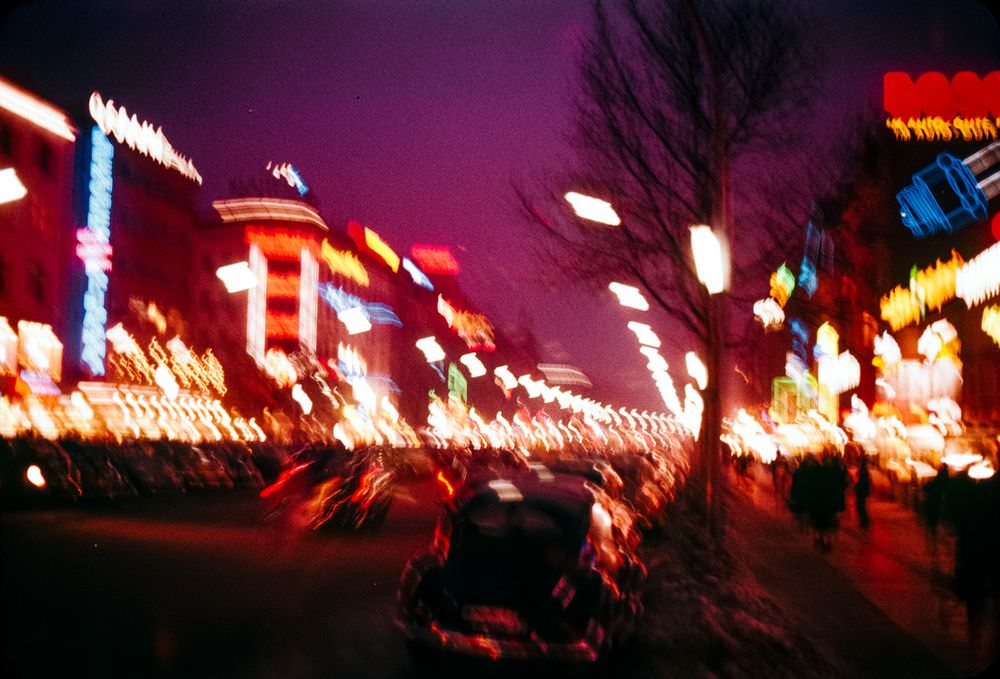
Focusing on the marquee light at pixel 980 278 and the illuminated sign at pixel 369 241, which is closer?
the marquee light at pixel 980 278

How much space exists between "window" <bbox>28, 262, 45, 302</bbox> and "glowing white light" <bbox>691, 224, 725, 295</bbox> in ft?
167

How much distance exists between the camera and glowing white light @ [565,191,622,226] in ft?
A: 54.4

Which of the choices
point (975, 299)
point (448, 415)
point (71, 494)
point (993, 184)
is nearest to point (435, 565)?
point (71, 494)

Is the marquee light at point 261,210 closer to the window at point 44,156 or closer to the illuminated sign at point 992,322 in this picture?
the window at point 44,156

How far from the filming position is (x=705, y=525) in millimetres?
15727


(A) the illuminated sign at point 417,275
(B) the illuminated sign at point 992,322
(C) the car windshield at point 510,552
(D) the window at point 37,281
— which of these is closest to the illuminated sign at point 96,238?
(D) the window at point 37,281

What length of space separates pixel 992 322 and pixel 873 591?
18601 mm

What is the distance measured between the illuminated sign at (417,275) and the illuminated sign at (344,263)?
10.0m

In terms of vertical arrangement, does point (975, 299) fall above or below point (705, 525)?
above

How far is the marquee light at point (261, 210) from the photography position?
110312 millimetres

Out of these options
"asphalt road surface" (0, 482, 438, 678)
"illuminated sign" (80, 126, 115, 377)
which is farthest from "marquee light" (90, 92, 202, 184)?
"asphalt road surface" (0, 482, 438, 678)

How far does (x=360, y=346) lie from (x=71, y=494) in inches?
3733

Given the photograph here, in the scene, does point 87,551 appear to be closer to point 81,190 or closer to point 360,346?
point 81,190

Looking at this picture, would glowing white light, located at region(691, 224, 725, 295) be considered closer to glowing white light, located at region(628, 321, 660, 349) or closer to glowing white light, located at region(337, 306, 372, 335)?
glowing white light, located at region(628, 321, 660, 349)
